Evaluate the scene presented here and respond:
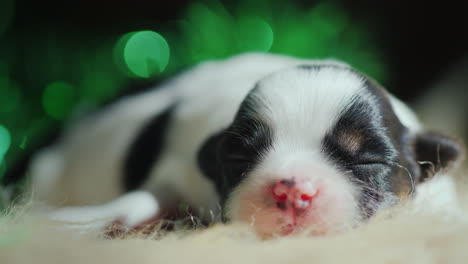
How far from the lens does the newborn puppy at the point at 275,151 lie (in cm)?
134

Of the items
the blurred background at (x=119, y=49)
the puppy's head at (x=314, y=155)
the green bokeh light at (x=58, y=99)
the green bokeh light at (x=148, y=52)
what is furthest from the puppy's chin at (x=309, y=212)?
the green bokeh light at (x=58, y=99)

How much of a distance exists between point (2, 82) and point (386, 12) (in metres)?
2.06

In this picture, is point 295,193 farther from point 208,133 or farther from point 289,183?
point 208,133

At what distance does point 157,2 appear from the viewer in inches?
130

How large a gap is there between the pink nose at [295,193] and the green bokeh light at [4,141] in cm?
154

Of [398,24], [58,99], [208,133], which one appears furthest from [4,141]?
[398,24]

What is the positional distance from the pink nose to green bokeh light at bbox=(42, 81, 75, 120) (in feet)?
5.33

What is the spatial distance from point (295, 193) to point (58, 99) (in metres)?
1.73

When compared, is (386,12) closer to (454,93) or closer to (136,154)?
(454,93)

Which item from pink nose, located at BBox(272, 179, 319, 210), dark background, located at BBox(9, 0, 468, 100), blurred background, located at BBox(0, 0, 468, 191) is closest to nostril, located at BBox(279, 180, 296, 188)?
pink nose, located at BBox(272, 179, 319, 210)

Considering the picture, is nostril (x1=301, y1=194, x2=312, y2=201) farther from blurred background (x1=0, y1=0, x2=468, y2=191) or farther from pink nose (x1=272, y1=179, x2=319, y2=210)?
blurred background (x1=0, y1=0, x2=468, y2=191)

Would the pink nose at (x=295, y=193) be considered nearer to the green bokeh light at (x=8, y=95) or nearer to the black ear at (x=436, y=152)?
the black ear at (x=436, y=152)

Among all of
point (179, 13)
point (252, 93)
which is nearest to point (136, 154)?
point (252, 93)

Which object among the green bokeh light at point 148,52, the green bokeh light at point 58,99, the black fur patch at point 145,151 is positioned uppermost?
the green bokeh light at point 148,52
